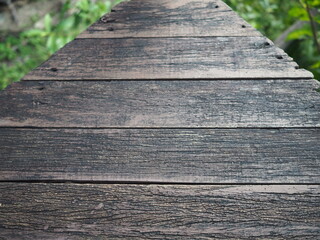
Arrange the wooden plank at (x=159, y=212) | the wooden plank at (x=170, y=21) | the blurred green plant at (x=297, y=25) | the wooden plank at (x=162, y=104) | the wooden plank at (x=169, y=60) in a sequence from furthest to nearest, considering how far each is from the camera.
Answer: the blurred green plant at (x=297, y=25)
the wooden plank at (x=170, y=21)
the wooden plank at (x=169, y=60)
the wooden plank at (x=162, y=104)
the wooden plank at (x=159, y=212)

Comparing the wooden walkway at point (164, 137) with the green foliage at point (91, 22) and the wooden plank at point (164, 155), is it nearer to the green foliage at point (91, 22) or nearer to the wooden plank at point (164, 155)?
the wooden plank at point (164, 155)

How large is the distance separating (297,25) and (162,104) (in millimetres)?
2115

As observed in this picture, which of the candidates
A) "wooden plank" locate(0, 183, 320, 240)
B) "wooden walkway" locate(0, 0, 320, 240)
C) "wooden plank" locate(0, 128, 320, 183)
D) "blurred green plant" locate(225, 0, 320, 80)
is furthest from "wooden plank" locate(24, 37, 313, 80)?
"blurred green plant" locate(225, 0, 320, 80)

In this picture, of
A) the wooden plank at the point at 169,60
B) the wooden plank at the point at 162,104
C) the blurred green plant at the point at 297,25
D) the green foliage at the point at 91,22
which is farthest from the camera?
the green foliage at the point at 91,22

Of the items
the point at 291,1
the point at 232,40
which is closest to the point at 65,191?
the point at 232,40

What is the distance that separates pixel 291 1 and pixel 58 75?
443 centimetres

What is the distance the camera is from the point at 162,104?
130 centimetres

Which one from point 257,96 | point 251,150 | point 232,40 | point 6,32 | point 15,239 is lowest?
point 6,32

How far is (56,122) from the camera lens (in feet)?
4.19

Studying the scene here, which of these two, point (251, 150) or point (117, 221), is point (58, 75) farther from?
point (251, 150)

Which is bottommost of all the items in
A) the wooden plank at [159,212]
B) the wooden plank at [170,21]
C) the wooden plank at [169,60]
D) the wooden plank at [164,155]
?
the wooden plank at [159,212]

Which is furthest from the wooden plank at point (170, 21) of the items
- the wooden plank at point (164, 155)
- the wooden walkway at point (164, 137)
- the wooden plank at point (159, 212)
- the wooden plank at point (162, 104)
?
the wooden plank at point (159, 212)

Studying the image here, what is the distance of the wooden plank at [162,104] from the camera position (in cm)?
125

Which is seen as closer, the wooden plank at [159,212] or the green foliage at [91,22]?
the wooden plank at [159,212]
